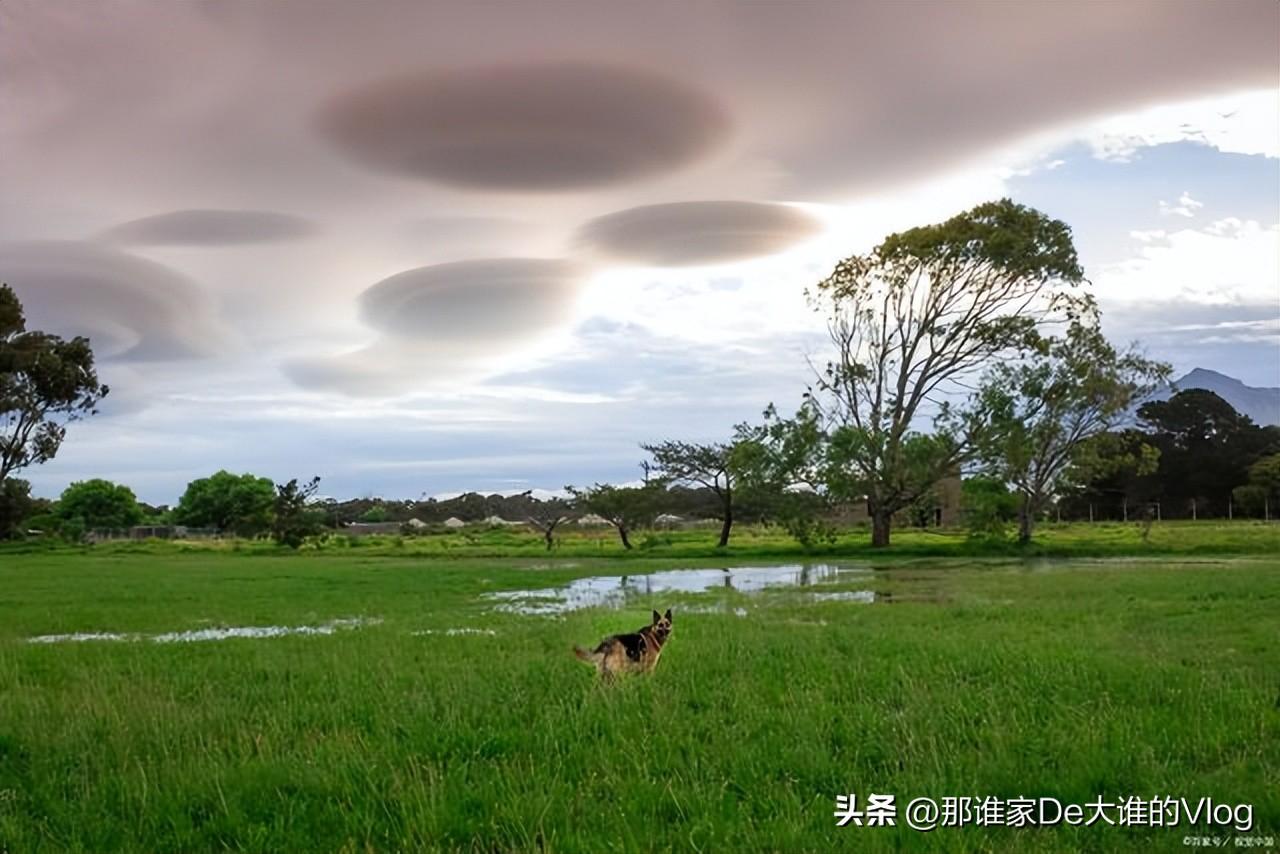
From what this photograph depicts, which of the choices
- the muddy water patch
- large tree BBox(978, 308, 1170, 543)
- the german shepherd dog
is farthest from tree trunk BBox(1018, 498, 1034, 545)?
the german shepherd dog

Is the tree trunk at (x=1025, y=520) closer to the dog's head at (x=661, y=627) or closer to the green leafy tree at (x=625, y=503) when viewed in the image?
the green leafy tree at (x=625, y=503)

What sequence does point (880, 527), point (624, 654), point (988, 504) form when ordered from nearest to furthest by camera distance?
point (624, 654) < point (988, 504) < point (880, 527)

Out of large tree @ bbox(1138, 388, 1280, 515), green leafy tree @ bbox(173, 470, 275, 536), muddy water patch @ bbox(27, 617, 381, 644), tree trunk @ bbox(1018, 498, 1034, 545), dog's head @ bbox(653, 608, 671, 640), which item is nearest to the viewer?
dog's head @ bbox(653, 608, 671, 640)

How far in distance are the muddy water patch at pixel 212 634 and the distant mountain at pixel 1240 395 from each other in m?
65.3

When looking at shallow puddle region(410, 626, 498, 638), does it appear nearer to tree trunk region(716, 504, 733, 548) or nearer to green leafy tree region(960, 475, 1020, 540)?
green leafy tree region(960, 475, 1020, 540)

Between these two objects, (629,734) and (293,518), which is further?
(293,518)

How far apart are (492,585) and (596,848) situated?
774 inches

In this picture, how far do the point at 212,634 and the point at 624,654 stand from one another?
28.0 ft

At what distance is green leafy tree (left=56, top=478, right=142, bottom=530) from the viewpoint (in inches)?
3295

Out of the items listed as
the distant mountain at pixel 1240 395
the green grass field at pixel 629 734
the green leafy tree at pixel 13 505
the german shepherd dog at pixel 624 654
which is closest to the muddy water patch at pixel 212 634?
the green grass field at pixel 629 734

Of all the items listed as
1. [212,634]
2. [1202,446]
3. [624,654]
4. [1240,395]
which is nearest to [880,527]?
[212,634]

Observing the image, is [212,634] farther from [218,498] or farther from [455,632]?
[218,498]

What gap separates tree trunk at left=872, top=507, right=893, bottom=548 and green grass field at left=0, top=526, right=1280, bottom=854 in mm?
28516

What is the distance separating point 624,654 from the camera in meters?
8.05
